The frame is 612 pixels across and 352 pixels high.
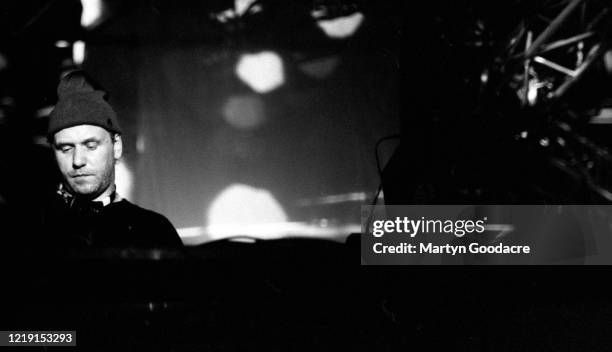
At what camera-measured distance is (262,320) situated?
57.1 inches

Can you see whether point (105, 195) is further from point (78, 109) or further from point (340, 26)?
point (340, 26)

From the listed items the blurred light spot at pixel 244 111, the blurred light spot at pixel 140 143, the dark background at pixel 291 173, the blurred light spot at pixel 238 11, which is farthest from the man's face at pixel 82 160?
the blurred light spot at pixel 238 11

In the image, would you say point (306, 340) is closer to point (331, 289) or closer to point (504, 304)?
point (331, 289)

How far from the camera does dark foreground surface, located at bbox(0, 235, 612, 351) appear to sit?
1.38 meters

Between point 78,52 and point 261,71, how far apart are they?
2.77 feet

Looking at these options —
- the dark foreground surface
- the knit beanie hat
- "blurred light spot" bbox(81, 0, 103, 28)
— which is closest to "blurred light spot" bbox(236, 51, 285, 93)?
"blurred light spot" bbox(81, 0, 103, 28)

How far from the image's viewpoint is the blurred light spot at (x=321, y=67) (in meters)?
2.55

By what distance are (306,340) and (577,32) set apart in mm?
1886

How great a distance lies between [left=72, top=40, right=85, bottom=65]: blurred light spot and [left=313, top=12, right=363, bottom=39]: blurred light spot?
1.11 metres

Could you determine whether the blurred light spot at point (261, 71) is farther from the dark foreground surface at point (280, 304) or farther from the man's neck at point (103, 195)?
the dark foreground surface at point (280, 304)

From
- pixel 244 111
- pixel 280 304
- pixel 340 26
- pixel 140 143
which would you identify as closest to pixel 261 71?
pixel 244 111

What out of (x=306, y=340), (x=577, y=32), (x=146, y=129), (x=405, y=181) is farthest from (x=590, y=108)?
(x=146, y=129)

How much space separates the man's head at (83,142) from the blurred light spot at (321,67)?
1.07 meters

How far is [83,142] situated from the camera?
1.72 meters
